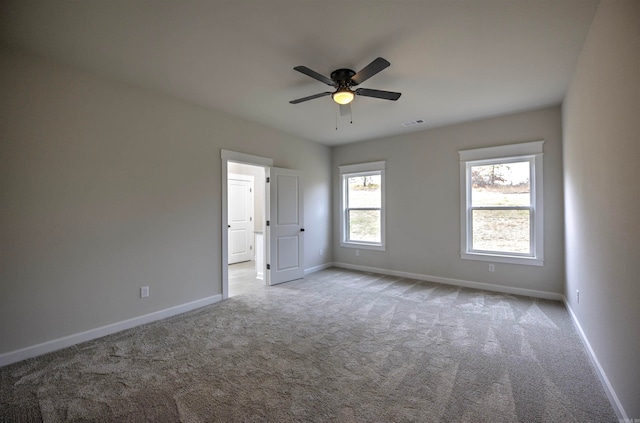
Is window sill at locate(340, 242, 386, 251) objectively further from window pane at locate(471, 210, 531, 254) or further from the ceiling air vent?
the ceiling air vent

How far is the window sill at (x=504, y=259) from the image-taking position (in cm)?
409

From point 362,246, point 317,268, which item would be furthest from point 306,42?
point 317,268

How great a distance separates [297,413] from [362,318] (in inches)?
66.8

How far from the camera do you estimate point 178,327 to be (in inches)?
124

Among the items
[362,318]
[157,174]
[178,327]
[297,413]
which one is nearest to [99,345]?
[178,327]

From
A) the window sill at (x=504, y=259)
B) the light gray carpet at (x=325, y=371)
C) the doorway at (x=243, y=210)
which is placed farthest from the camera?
the doorway at (x=243, y=210)

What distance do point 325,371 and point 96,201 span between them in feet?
9.26

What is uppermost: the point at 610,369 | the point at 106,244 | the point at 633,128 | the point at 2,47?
the point at 2,47

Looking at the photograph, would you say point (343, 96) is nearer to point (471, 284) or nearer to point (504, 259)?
Result: point (504, 259)

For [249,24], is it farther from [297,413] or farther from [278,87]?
[297,413]

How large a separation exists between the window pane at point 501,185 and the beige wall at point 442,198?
24 cm

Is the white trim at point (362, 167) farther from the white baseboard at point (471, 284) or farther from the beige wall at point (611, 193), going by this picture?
the beige wall at point (611, 193)

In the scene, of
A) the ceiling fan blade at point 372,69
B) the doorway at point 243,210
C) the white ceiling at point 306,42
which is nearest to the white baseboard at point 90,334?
the white ceiling at point 306,42

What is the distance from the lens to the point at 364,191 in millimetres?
5969
